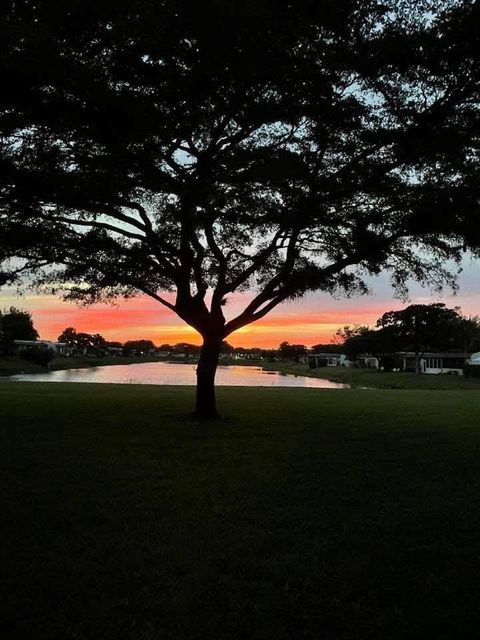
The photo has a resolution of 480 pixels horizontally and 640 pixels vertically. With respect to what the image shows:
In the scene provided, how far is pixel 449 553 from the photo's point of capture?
4.44 metres

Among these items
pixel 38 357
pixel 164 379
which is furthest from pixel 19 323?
pixel 164 379

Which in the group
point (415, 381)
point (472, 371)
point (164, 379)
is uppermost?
point (472, 371)

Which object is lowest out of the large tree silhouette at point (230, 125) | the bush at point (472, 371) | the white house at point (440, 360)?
the bush at point (472, 371)

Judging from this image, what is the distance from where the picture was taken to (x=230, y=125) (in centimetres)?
954

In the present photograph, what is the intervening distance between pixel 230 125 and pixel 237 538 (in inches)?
280

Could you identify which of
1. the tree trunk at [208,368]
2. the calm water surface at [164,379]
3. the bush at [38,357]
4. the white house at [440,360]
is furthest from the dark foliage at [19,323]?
the tree trunk at [208,368]

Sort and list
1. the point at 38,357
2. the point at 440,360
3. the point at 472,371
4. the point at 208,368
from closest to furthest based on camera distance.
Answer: the point at 208,368, the point at 472,371, the point at 38,357, the point at 440,360

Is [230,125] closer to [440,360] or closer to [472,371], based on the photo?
[472,371]

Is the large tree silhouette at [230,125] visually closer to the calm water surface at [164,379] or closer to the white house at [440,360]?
the calm water surface at [164,379]

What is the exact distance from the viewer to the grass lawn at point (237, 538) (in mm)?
3412

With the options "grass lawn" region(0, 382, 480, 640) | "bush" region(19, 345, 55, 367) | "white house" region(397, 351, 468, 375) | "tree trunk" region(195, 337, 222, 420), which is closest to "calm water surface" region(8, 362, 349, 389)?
"bush" region(19, 345, 55, 367)

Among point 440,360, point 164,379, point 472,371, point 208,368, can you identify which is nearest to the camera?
point 208,368

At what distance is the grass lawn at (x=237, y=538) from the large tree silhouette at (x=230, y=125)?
3.53 m

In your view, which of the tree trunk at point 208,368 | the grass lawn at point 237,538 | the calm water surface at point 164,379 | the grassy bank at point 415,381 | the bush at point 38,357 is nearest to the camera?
the grass lawn at point 237,538
